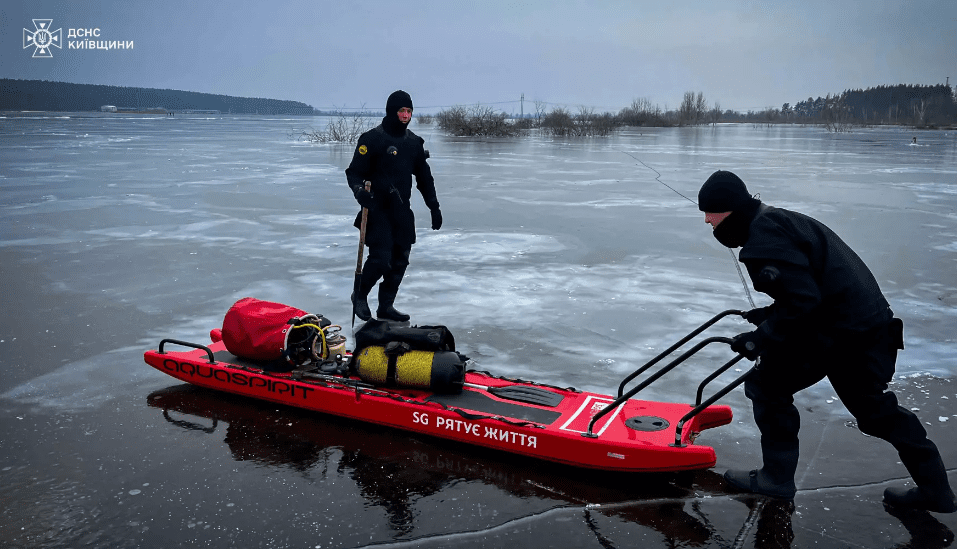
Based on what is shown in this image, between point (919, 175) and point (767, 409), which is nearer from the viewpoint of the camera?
point (767, 409)

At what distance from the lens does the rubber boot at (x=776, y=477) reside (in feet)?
11.6

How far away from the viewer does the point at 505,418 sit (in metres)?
4.05

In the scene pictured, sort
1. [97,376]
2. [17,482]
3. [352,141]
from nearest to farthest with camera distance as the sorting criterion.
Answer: [17,482], [97,376], [352,141]

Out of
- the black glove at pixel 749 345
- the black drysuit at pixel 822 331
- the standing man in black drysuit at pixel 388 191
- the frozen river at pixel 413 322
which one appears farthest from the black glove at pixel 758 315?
the standing man in black drysuit at pixel 388 191

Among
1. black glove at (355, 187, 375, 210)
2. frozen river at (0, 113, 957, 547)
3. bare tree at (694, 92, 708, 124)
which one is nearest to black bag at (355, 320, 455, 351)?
frozen river at (0, 113, 957, 547)

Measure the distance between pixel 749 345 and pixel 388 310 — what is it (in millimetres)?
3784

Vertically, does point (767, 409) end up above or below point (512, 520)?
above

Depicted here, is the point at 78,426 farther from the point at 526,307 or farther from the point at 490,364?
the point at 526,307

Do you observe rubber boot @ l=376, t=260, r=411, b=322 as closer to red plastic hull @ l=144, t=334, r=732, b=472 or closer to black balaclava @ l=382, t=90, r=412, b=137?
black balaclava @ l=382, t=90, r=412, b=137

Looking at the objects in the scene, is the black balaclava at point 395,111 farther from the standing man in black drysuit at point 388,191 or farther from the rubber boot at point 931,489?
the rubber boot at point 931,489

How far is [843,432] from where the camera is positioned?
433 cm

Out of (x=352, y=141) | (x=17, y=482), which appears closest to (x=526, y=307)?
(x=17, y=482)

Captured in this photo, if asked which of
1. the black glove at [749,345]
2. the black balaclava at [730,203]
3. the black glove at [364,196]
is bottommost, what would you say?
the black glove at [749,345]

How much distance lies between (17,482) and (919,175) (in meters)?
22.8
